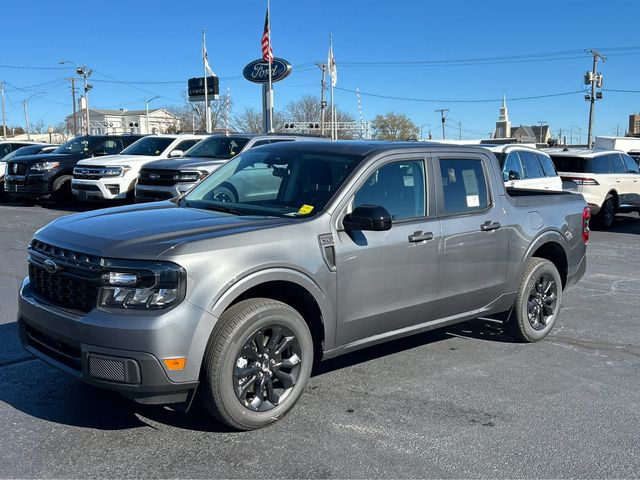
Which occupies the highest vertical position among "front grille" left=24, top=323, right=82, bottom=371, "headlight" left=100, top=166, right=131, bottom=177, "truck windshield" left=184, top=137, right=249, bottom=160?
"truck windshield" left=184, top=137, right=249, bottom=160

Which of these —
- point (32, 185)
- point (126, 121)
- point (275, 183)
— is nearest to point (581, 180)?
point (275, 183)

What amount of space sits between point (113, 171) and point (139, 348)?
39.9 feet

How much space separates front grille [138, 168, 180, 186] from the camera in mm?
13234

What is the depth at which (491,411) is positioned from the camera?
4402mm

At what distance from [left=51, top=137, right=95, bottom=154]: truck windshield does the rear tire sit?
45.0ft

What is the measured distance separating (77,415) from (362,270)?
6.91ft

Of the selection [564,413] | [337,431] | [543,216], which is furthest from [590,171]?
[337,431]

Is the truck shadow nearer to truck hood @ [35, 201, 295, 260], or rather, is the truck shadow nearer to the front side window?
truck hood @ [35, 201, 295, 260]

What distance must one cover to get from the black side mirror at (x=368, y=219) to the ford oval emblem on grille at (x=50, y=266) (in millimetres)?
1854

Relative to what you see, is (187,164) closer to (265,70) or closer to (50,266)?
(50,266)

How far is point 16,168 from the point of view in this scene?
1666 centimetres

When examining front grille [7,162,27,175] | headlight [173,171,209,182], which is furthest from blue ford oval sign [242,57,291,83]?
headlight [173,171,209,182]

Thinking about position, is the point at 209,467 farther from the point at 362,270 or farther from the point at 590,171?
the point at 590,171

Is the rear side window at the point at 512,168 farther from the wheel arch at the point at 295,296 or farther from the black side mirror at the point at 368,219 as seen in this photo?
the wheel arch at the point at 295,296
